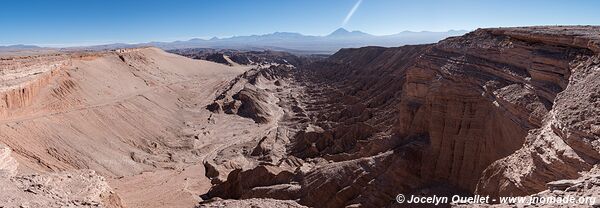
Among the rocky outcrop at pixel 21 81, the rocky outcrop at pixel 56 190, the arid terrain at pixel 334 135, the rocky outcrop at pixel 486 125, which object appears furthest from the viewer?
the rocky outcrop at pixel 21 81

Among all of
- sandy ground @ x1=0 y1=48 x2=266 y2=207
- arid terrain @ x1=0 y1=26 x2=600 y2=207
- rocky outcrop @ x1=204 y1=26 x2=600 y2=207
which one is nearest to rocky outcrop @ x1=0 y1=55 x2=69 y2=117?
arid terrain @ x1=0 y1=26 x2=600 y2=207

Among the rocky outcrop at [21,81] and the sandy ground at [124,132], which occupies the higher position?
the rocky outcrop at [21,81]

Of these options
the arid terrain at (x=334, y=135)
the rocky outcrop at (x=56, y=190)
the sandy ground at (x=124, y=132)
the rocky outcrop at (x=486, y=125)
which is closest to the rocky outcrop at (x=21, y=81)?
the arid terrain at (x=334, y=135)

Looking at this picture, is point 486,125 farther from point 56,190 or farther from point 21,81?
point 21,81

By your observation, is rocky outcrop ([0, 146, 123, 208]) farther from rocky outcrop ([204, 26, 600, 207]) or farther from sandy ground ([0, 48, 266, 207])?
rocky outcrop ([204, 26, 600, 207])

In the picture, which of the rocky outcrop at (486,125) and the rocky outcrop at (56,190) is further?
the rocky outcrop at (56,190)

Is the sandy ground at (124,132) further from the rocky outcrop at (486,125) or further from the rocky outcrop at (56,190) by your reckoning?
the rocky outcrop at (486,125)

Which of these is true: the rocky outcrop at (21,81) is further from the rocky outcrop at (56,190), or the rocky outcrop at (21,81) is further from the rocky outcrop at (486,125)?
the rocky outcrop at (486,125)

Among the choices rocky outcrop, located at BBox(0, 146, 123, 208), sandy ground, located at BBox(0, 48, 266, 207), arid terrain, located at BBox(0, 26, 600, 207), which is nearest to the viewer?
rocky outcrop, located at BBox(0, 146, 123, 208)

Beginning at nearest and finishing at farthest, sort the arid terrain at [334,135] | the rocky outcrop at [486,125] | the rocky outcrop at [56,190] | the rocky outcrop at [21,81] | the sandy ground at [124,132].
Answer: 1. the rocky outcrop at [486,125]
2. the rocky outcrop at [56,190]
3. the arid terrain at [334,135]
4. the sandy ground at [124,132]
5. the rocky outcrop at [21,81]

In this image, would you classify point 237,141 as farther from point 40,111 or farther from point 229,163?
point 40,111
